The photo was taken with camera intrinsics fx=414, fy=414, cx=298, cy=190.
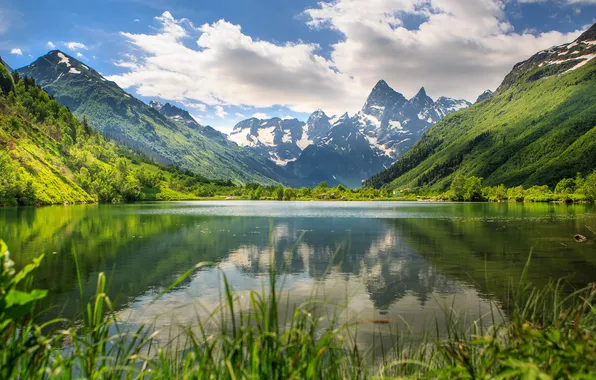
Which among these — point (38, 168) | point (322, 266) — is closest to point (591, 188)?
point (322, 266)

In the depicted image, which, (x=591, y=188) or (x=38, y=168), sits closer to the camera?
(x=591, y=188)

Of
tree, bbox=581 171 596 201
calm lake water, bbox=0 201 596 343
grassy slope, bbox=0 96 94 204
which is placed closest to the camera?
calm lake water, bbox=0 201 596 343

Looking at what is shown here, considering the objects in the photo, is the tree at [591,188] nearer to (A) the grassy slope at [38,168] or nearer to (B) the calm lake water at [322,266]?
(B) the calm lake water at [322,266]

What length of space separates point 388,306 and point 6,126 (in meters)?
211

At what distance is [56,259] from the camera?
1398 inches

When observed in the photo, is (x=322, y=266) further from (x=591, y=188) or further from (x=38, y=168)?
(x=38, y=168)

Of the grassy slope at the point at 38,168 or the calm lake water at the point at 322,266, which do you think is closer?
the calm lake water at the point at 322,266

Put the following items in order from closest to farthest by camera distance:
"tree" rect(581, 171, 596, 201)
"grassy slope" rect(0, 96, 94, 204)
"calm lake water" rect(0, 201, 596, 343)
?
"calm lake water" rect(0, 201, 596, 343) < "grassy slope" rect(0, 96, 94, 204) < "tree" rect(581, 171, 596, 201)

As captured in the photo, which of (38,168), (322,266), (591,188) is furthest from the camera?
(38,168)

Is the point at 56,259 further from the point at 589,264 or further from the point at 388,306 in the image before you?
the point at 589,264

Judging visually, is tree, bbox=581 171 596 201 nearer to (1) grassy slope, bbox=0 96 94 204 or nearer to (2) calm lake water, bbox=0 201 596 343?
(2) calm lake water, bbox=0 201 596 343

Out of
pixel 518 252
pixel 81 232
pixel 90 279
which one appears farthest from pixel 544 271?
pixel 81 232

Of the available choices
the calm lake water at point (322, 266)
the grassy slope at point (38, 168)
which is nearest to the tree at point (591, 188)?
the calm lake water at point (322, 266)

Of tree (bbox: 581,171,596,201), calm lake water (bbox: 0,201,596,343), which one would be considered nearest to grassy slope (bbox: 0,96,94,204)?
calm lake water (bbox: 0,201,596,343)
